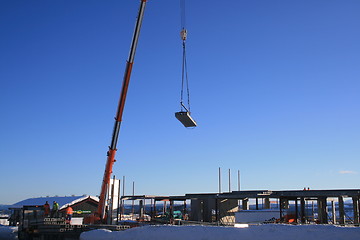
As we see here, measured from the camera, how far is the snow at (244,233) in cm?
1798

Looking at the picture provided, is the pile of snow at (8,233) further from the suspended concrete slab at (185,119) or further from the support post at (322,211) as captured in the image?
the support post at (322,211)

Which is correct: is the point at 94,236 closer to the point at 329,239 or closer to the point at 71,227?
the point at 71,227

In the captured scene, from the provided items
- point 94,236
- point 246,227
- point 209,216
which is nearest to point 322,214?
point 209,216

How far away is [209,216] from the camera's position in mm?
43250

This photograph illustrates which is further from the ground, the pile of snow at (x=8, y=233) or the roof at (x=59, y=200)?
the roof at (x=59, y=200)

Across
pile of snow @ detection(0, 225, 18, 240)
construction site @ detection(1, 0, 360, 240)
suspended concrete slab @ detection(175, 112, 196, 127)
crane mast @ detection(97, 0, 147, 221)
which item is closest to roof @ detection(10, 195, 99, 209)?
construction site @ detection(1, 0, 360, 240)

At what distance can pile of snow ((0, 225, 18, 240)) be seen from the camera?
34.4m

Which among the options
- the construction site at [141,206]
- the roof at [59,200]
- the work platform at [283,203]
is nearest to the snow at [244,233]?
the construction site at [141,206]

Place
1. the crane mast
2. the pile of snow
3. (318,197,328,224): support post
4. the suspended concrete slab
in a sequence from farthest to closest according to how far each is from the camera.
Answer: (318,197,328,224): support post
the pile of snow
the crane mast
the suspended concrete slab

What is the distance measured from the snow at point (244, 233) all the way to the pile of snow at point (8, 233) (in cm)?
1469

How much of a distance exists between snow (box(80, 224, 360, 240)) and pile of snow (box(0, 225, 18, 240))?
48.2 ft

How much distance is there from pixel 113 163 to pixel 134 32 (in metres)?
11.3

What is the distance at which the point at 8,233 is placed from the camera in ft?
116

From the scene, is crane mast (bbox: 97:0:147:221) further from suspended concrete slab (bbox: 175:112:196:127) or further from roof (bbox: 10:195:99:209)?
roof (bbox: 10:195:99:209)
